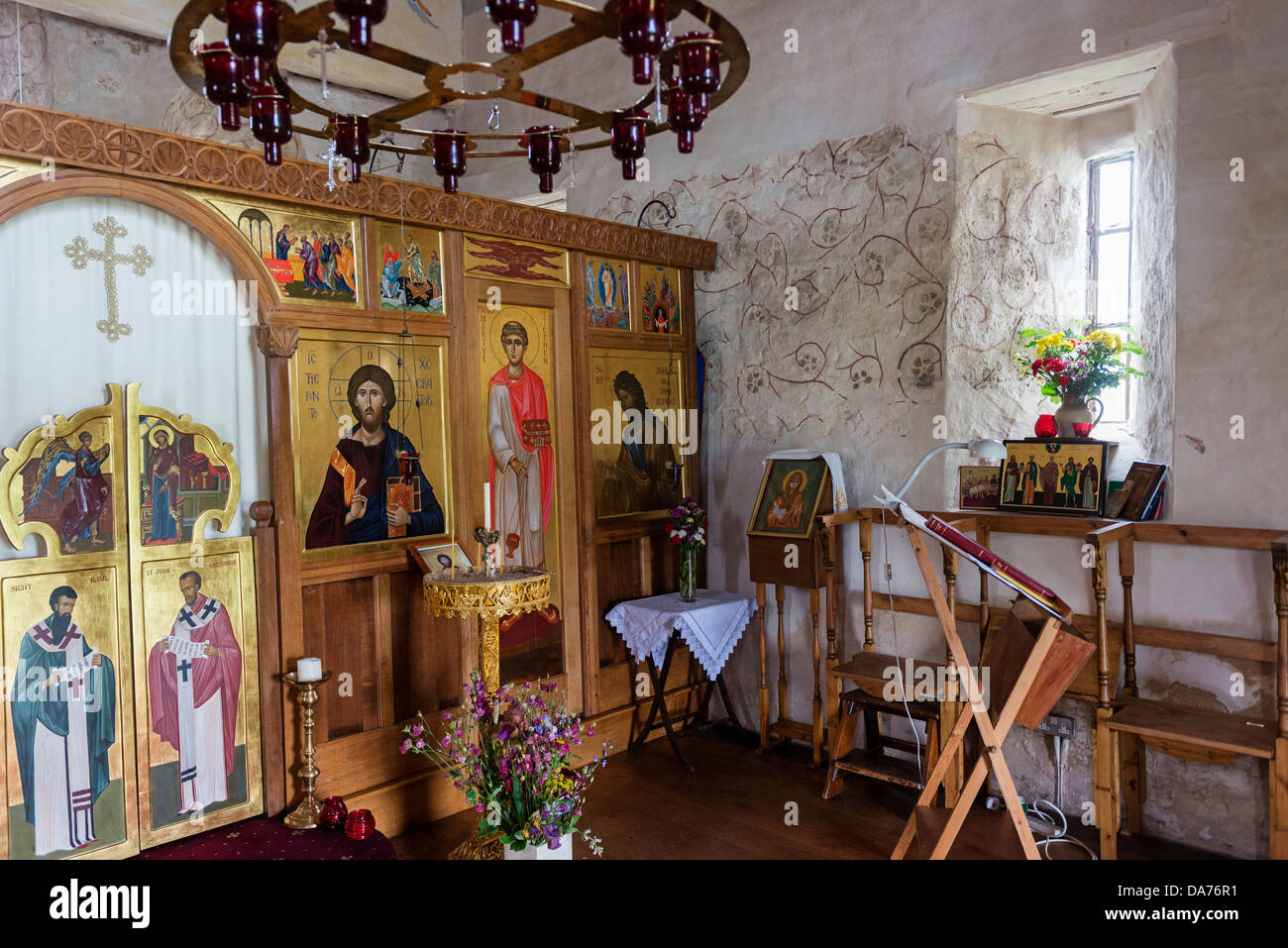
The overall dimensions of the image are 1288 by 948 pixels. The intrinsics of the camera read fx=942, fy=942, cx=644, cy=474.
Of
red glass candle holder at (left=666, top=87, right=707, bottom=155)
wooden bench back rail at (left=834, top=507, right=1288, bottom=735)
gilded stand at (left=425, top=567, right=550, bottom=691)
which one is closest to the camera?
red glass candle holder at (left=666, top=87, right=707, bottom=155)

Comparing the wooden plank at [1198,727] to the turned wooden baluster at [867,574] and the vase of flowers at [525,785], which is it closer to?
the turned wooden baluster at [867,574]

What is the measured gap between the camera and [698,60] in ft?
7.38

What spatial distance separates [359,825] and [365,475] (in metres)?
1.53

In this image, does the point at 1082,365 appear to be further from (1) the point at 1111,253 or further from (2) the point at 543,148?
(2) the point at 543,148

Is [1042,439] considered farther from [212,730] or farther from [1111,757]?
[212,730]

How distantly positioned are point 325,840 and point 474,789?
73 centimetres

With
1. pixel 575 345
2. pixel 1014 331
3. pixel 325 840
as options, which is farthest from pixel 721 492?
pixel 325 840

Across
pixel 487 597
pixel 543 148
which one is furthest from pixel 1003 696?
pixel 543 148

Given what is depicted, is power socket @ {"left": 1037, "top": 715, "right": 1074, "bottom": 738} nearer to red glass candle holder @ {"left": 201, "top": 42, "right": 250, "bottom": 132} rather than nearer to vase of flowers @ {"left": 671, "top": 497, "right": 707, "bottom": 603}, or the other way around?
vase of flowers @ {"left": 671, "top": 497, "right": 707, "bottom": 603}

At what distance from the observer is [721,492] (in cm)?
628

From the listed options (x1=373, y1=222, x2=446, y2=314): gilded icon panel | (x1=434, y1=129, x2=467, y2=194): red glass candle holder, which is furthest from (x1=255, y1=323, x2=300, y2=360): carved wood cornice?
(x1=434, y1=129, x2=467, y2=194): red glass candle holder

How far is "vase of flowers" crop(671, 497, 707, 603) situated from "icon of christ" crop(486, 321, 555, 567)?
784 mm

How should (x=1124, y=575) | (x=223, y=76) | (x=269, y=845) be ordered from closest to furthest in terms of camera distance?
(x=223, y=76) < (x=269, y=845) < (x=1124, y=575)

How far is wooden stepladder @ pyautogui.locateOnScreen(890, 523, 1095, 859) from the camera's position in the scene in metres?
3.17
